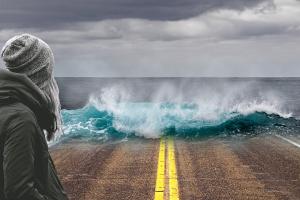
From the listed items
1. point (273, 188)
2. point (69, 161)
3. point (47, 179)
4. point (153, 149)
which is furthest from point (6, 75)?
point (153, 149)

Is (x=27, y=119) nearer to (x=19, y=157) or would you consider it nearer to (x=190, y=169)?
(x=19, y=157)

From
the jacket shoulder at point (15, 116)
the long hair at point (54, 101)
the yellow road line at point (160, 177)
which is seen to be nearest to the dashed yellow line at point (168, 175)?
the yellow road line at point (160, 177)

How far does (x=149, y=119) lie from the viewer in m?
19.8

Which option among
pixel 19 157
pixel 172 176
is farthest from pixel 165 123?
pixel 19 157

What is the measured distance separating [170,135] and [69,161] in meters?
6.38

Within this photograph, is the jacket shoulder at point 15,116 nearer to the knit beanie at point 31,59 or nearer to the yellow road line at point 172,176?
the knit beanie at point 31,59

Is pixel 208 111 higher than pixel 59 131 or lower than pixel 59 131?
lower

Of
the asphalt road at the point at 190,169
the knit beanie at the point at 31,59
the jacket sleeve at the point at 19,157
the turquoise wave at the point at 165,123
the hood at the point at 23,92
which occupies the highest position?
the knit beanie at the point at 31,59

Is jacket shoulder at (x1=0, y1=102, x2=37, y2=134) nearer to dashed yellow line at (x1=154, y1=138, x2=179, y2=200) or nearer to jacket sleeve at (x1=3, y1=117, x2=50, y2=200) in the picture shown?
jacket sleeve at (x1=3, y1=117, x2=50, y2=200)

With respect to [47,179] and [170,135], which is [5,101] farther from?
[170,135]

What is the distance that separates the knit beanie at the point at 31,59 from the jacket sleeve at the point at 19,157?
0.31 m

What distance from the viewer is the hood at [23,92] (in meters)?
2.14

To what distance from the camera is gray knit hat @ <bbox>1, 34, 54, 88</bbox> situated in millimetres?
2281

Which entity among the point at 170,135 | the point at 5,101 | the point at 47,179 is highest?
the point at 5,101
